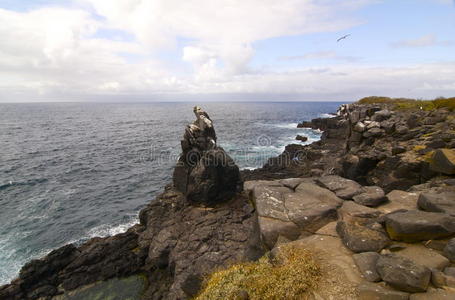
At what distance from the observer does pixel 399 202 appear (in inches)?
398

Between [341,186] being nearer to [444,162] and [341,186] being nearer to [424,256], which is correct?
[424,256]

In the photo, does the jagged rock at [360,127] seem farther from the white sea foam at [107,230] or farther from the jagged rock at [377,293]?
the white sea foam at [107,230]

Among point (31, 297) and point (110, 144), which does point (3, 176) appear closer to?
point (110, 144)

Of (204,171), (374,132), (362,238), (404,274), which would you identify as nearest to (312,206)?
(362,238)

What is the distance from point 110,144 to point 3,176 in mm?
31469

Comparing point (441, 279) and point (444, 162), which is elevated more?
point (444, 162)

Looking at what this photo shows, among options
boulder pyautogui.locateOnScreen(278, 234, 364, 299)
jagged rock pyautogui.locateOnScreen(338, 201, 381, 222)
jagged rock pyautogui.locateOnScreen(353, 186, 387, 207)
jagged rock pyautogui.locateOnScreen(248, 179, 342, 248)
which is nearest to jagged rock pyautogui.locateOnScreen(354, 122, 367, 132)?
jagged rock pyautogui.locateOnScreen(248, 179, 342, 248)

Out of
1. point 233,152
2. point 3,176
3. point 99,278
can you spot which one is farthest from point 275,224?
point 3,176

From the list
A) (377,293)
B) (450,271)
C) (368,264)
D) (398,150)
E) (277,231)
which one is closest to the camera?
(377,293)

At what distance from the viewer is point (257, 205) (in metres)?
10.9

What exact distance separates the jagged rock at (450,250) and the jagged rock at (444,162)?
959 centimetres

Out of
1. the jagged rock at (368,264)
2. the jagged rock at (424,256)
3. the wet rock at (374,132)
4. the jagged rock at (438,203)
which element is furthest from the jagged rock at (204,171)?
the jagged rock at (424,256)

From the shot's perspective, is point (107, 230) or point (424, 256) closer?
point (424, 256)

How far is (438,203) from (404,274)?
405cm
